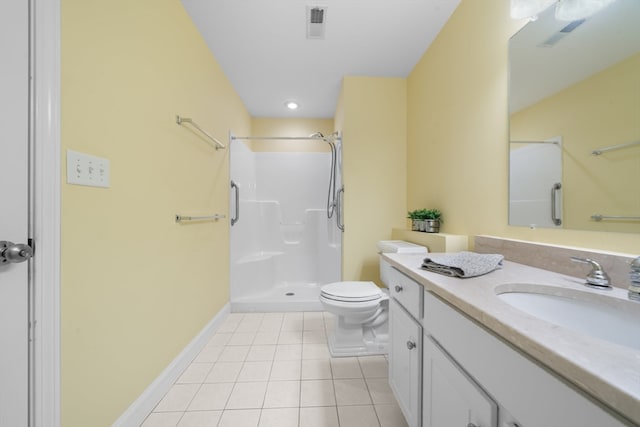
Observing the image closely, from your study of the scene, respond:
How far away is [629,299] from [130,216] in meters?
1.73

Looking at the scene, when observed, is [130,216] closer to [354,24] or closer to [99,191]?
[99,191]

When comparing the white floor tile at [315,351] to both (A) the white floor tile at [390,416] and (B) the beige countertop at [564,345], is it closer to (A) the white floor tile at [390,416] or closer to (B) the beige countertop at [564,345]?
(A) the white floor tile at [390,416]

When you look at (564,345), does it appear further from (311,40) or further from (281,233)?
(281,233)

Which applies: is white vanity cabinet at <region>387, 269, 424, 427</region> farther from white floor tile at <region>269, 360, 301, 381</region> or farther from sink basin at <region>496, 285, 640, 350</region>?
white floor tile at <region>269, 360, 301, 381</region>

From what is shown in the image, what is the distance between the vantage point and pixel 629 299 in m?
0.59

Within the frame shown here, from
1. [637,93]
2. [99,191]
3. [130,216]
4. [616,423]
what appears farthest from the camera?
[130,216]

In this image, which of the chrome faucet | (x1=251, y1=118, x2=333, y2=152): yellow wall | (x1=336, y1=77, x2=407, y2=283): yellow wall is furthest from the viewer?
(x1=251, y1=118, x2=333, y2=152): yellow wall

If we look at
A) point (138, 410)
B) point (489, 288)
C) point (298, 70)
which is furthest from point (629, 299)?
point (298, 70)

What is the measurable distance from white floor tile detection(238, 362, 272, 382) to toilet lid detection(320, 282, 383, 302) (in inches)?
23.5

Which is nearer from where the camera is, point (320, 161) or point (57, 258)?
point (57, 258)

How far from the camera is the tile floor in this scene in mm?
1144

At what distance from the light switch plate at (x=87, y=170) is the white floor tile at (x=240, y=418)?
47.4 inches

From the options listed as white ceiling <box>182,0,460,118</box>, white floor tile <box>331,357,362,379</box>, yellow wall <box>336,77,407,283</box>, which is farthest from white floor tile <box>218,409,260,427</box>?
white ceiling <box>182,0,460,118</box>

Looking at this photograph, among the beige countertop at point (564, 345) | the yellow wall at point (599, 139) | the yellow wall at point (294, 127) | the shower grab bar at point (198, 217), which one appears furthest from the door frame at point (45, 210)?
the yellow wall at point (294, 127)
